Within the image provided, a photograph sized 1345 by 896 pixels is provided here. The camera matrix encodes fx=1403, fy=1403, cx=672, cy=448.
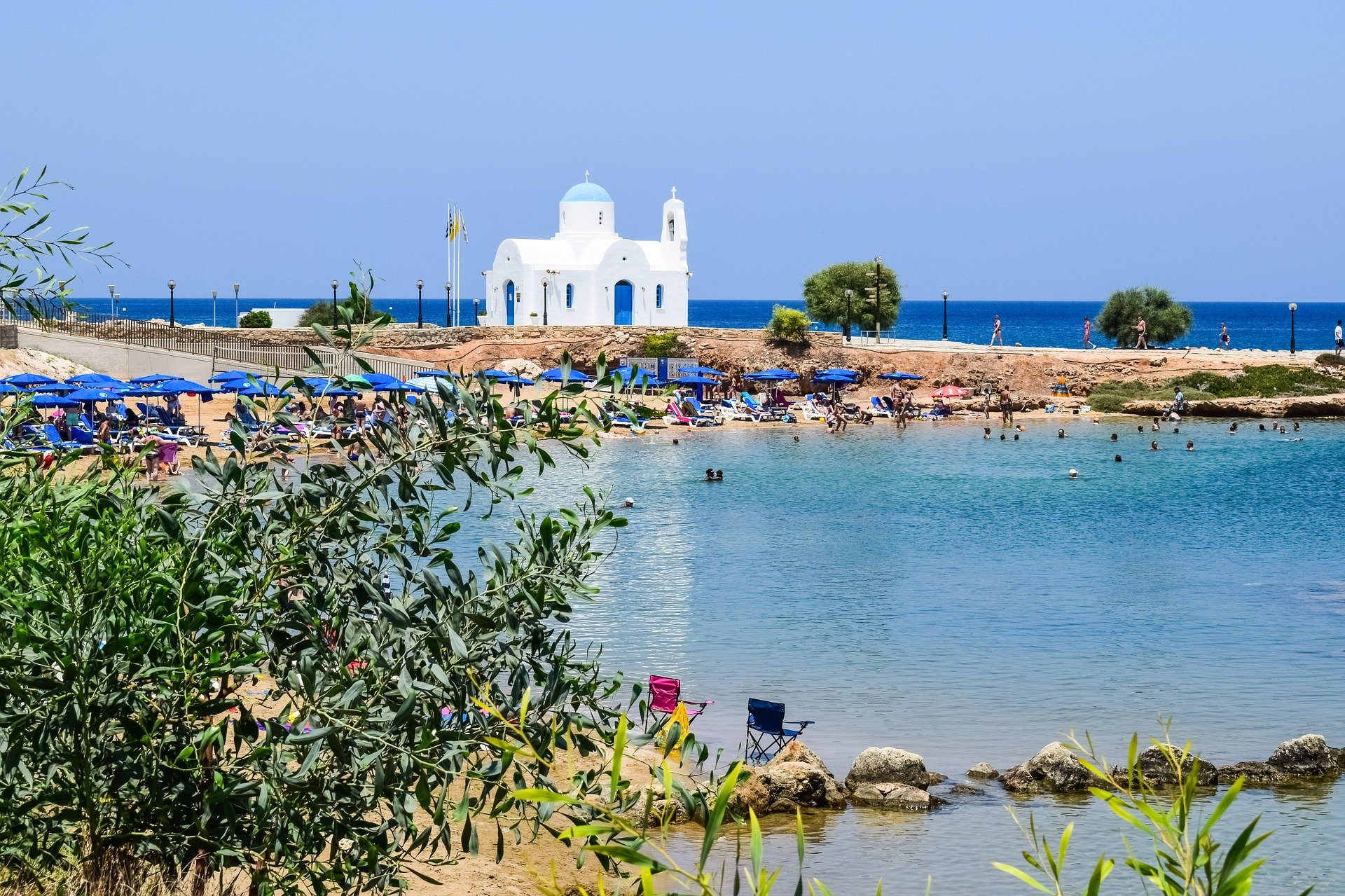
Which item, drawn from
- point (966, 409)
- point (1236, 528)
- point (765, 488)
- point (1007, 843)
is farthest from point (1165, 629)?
point (966, 409)

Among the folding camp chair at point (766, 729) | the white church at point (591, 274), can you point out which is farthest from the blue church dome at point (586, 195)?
the folding camp chair at point (766, 729)

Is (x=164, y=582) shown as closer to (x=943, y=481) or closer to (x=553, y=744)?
(x=553, y=744)

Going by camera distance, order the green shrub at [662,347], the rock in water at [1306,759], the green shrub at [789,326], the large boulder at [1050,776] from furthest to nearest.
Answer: the green shrub at [789,326], the green shrub at [662,347], the rock in water at [1306,759], the large boulder at [1050,776]

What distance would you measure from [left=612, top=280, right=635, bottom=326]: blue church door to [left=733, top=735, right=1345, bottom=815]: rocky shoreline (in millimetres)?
54367

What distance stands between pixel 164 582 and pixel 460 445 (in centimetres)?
151

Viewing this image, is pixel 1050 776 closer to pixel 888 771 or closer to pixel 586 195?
pixel 888 771

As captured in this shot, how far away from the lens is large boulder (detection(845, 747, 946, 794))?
530 inches

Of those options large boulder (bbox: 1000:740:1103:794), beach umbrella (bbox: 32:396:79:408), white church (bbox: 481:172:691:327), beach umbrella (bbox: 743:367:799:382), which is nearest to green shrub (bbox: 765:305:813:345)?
beach umbrella (bbox: 743:367:799:382)

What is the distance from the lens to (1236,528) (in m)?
32.6

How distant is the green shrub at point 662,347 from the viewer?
198 feet

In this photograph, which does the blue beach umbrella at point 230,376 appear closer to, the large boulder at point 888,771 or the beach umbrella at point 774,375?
the beach umbrella at point 774,375

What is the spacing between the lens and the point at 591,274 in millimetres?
66688

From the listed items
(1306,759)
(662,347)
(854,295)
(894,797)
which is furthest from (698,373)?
(894,797)

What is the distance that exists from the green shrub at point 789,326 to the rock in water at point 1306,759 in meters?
47.2
